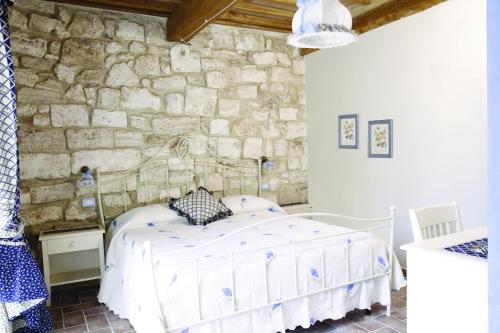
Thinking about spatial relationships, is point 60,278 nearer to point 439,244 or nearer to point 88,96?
point 88,96

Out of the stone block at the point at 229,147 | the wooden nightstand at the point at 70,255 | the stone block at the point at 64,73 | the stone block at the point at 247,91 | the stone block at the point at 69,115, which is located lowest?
the wooden nightstand at the point at 70,255

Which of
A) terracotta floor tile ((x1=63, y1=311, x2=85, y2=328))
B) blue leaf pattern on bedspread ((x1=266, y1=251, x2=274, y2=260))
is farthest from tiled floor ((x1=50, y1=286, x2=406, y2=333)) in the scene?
blue leaf pattern on bedspread ((x1=266, y1=251, x2=274, y2=260))

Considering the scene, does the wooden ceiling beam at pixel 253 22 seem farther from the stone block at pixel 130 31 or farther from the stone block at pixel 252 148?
the stone block at pixel 252 148

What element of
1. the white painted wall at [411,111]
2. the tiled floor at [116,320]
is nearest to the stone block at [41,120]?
the tiled floor at [116,320]

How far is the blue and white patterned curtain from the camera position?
8.10 ft

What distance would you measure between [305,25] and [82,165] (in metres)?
2.73

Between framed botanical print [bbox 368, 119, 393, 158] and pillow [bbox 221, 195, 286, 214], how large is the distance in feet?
3.92

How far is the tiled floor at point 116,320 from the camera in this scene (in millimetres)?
2783

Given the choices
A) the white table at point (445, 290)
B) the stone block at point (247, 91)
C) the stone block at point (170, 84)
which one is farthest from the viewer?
the stone block at point (247, 91)

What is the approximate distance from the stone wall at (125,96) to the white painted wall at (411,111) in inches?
25.3

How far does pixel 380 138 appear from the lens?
13.4 ft

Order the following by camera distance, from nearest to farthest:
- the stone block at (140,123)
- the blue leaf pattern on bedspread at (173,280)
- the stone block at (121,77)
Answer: the blue leaf pattern on bedspread at (173,280)
the stone block at (121,77)
the stone block at (140,123)

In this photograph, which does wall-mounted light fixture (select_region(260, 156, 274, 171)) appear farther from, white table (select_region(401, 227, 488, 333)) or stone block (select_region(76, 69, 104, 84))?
white table (select_region(401, 227, 488, 333))

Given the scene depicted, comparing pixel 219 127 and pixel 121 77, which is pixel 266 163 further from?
pixel 121 77
